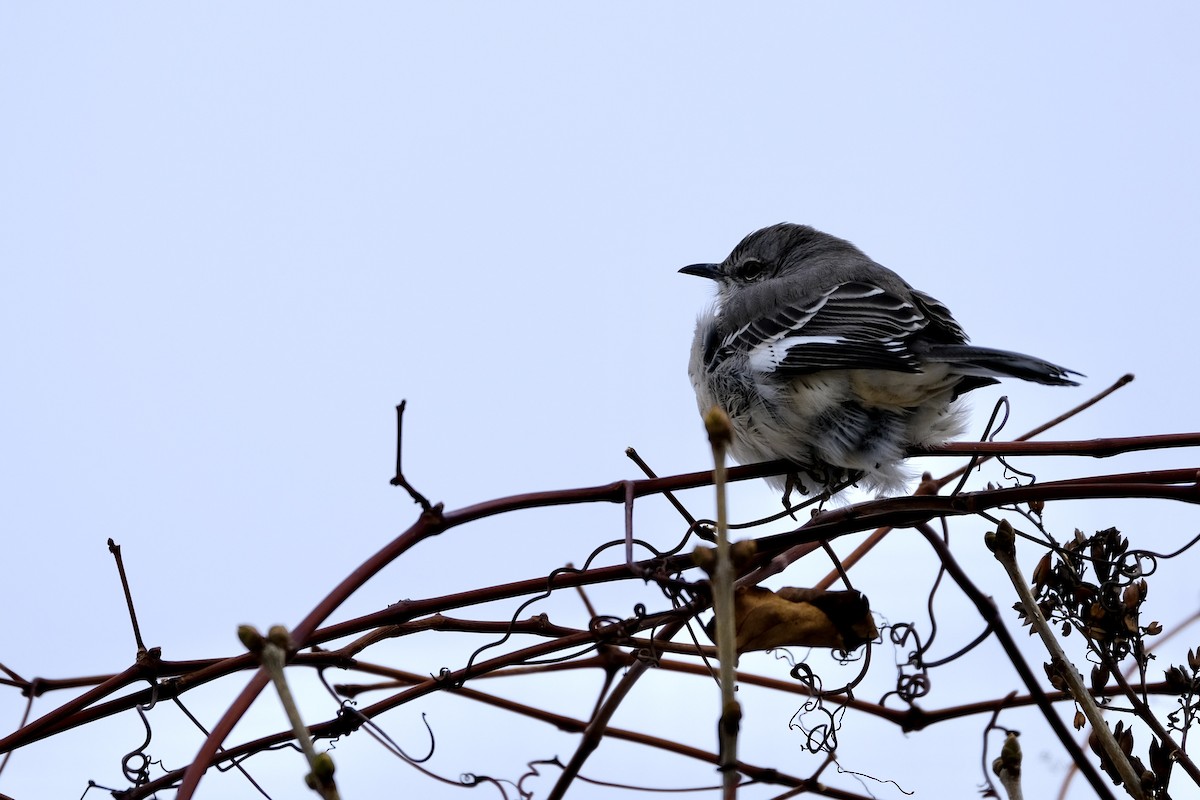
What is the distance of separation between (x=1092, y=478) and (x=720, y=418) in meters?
1.16

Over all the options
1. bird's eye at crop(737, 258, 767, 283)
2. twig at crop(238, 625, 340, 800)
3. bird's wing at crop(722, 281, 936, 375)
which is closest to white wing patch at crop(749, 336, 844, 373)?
bird's wing at crop(722, 281, 936, 375)

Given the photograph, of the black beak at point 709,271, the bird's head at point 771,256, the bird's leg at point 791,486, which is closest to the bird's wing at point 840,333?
the bird's leg at point 791,486

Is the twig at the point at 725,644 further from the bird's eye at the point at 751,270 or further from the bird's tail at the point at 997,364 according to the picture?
the bird's eye at the point at 751,270

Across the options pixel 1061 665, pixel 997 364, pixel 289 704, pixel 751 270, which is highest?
pixel 751 270

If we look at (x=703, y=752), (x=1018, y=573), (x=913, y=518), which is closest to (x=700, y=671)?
(x=703, y=752)

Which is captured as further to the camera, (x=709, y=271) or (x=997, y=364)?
(x=709, y=271)

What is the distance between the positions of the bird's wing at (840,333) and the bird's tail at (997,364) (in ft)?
0.30

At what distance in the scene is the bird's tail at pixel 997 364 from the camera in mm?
2393

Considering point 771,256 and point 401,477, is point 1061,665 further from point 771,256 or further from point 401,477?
point 771,256

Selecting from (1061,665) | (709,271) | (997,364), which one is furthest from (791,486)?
(709,271)

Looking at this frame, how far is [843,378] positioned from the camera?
3.05m

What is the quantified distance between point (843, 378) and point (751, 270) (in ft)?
5.28

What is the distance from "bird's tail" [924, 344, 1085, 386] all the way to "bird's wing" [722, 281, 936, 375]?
9 cm

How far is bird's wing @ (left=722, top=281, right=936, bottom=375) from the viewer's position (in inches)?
117
